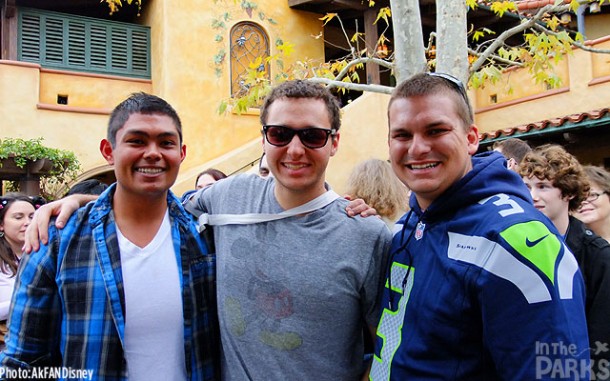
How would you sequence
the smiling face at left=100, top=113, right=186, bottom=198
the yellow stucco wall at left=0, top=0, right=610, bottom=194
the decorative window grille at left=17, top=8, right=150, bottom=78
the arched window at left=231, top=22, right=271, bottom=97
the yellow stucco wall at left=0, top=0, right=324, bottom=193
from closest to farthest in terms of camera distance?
the smiling face at left=100, top=113, right=186, bottom=198
the yellow stucco wall at left=0, top=0, right=610, bottom=194
the yellow stucco wall at left=0, top=0, right=324, bottom=193
the decorative window grille at left=17, top=8, right=150, bottom=78
the arched window at left=231, top=22, right=271, bottom=97

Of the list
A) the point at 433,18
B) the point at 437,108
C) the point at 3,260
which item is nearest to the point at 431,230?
the point at 437,108

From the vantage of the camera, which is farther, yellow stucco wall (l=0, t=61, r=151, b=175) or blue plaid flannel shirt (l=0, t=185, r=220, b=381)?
yellow stucco wall (l=0, t=61, r=151, b=175)

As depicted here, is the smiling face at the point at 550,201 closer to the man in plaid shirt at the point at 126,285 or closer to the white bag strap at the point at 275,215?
the white bag strap at the point at 275,215

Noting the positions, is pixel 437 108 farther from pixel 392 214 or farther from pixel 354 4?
pixel 354 4

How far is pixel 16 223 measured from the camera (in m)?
4.19

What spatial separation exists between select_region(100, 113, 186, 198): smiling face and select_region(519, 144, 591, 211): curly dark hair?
2062mm

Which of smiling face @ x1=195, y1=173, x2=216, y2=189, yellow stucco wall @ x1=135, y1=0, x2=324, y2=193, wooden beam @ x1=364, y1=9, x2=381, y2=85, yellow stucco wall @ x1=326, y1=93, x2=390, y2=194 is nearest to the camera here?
smiling face @ x1=195, y1=173, x2=216, y2=189

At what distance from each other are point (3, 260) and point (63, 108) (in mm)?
6874

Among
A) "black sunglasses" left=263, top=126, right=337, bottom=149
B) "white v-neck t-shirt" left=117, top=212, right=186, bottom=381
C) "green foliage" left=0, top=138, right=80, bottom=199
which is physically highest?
"green foliage" left=0, top=138, right=80, bottom=199

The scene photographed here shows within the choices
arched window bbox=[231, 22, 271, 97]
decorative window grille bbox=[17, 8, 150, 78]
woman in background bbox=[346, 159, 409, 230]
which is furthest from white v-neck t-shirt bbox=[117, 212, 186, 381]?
decorative window grille bbox=[17, 8, 150, 78]

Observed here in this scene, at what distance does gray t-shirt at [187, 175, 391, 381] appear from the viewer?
6.75 ft

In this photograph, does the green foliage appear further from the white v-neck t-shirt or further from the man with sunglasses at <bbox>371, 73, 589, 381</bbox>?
the man with sunglasses at <bbox>371, 73, 589, 381</bbox>

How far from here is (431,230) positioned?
187 cm

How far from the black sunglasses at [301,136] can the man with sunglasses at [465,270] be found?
0.35 metres
